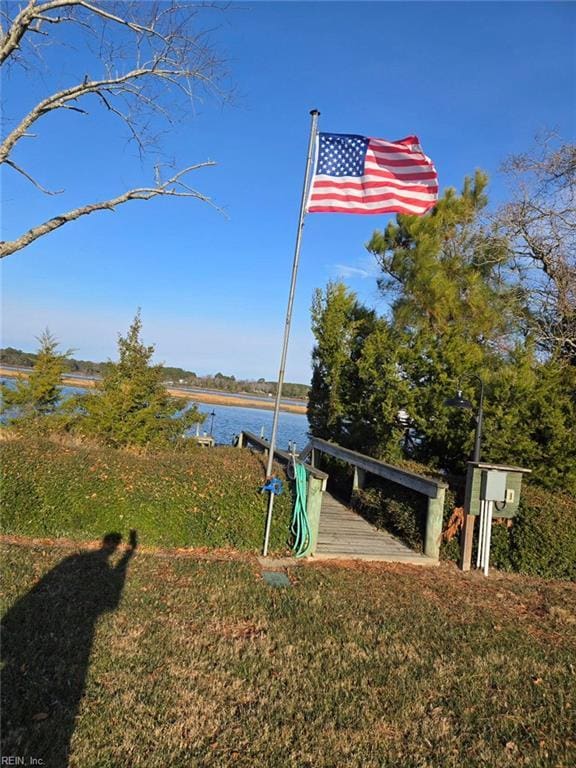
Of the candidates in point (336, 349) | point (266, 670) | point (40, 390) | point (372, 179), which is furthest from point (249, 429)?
point (266, 670)

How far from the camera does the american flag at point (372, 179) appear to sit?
593 centimetres

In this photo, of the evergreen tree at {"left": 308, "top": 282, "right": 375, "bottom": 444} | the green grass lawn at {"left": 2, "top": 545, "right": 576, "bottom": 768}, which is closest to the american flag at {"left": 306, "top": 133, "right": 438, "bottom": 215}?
the green grass lawn at {"left": 2, "top": 545, "right": 576, "bottom": 768}

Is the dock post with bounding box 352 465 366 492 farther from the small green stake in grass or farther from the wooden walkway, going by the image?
the small green stake in grass

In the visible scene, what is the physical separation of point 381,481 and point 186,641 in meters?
5.56

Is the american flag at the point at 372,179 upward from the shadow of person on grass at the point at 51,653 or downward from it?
upward

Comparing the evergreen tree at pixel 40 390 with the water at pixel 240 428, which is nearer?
the evergreen tree at pixel 40 390

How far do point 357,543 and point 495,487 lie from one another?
1.95 meters

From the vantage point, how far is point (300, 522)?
608 centimetres

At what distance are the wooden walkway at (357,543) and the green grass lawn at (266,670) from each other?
41.1 inches

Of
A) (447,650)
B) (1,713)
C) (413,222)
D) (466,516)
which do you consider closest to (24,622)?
(1,713)

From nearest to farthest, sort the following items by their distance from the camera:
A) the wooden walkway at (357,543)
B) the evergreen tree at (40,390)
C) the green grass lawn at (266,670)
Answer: the green grass lawn at (266,670), the wooden walkway at (357,543), the evergreen tree at (40,390)

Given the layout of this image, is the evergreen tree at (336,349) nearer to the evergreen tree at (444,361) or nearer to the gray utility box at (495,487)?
the evergreen tree at (444,361)

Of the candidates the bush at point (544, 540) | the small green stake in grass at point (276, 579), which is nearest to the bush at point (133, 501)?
the small green stake in grass at point (276, 579)

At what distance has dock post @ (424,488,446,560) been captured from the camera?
6.47 meters
